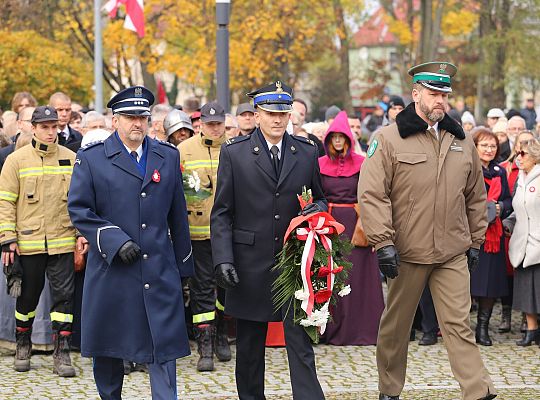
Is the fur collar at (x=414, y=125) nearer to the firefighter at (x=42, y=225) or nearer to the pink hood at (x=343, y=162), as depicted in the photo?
the pink hood at (x=343, y=162)

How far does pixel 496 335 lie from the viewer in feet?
37.2

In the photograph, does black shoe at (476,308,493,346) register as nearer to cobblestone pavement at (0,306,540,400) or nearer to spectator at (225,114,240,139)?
cobblestone pavement at (0,306,540,400)

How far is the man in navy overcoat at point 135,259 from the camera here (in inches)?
278

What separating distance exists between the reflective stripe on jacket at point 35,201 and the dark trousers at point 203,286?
1.11m

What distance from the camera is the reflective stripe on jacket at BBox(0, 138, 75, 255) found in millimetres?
9344

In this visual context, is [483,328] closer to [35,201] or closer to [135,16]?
[35,201]

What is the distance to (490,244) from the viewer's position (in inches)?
432

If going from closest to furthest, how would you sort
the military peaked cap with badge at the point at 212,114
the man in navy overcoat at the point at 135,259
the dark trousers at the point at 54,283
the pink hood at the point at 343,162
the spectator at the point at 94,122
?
the man in navy overcoat at the point at 135,259 < the dark trousers at the point at 54,283 < the military peaked cap with badge at the point at 212,114 < the pink hood at the point at 343,162 < the spectator at the point at 94,122

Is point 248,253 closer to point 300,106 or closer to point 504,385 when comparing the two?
point 504,385

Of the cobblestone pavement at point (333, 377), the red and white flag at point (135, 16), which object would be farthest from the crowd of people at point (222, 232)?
the red and white flag at point (135, 16)

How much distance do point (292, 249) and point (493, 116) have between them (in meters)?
10.8

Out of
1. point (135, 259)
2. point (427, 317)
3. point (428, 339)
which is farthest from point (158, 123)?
point (135, 259)

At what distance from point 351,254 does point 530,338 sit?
1.83 metres

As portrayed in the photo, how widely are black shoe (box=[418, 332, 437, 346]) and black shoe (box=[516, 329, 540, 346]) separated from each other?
771mm
